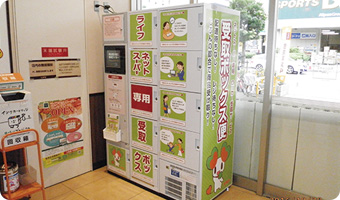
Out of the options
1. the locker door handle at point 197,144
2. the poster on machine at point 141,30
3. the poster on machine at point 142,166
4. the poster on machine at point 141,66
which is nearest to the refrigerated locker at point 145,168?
the poster on machine at point 142,166

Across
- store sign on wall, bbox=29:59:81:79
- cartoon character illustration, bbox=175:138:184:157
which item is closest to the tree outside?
cartoon character illustration, bbox=175:138:184:157

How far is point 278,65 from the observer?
114 inches

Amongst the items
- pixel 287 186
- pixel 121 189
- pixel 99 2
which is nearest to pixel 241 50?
pixel 287 186

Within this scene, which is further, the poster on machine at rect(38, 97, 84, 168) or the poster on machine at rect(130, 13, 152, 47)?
the poster on machine at rect(38, 97, 84, 168)

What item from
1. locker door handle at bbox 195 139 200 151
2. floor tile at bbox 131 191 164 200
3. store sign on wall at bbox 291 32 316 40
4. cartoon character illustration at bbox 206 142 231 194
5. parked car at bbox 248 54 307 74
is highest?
store sign on wall at bbox 291 32 316 40

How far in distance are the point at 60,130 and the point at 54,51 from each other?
0.91 m

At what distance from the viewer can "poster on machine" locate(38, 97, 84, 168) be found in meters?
3.07

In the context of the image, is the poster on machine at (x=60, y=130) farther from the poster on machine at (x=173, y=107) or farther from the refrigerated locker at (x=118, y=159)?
the poster on machine at (x=173, y=107)

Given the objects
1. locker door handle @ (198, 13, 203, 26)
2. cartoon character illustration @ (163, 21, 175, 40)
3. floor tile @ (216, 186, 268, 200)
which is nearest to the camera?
locker door handle @ (198, 13, 203, 26)

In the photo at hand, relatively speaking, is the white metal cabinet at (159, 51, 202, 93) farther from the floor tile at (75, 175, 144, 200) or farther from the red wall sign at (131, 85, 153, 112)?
the floor tile at (75, 175, 144, 200)

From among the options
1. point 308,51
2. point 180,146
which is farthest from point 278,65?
point 180,146

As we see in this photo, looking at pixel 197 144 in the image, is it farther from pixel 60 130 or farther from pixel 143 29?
pixel 60 130

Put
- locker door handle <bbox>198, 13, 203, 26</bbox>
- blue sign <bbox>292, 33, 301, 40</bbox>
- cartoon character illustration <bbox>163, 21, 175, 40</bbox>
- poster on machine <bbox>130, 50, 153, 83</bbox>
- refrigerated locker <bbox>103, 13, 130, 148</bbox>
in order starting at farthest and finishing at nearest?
refrigerated locker <bbox>103, 13, 130, 148</bbox>
poster on machine <bbox>130, 50, 153, 83</bbox>
blue sign <bbox>292, 33, 301, 40</bbox>
cartoon character illustration <bbox>163, 21, 175, 40</bbox>
locker door handle <bbox>198, 13, 203, 26</bbox>

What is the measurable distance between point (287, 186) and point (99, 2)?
3.05 metres
